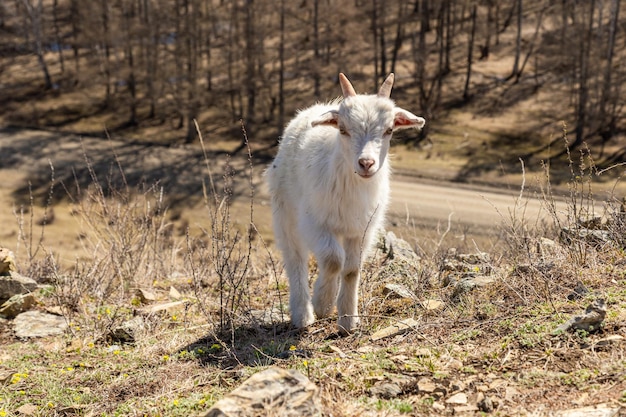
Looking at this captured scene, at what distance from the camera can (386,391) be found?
4324 millimetres

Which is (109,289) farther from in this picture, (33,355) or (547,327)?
(547,327)

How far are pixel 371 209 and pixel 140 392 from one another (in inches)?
99.8

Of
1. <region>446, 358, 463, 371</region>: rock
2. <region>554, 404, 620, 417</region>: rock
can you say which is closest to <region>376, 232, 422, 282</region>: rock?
<region>446, 358, 463, 371</region>: rock

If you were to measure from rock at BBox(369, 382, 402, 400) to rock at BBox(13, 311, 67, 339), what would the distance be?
399cm

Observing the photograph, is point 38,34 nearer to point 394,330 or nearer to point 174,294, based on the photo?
point 174,294

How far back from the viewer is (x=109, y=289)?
813 centimetres

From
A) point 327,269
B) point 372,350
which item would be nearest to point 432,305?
point 327,269

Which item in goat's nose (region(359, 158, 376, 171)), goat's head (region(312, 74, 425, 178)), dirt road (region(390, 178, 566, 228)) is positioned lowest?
dirt road (region(390, 178, 566, 228))

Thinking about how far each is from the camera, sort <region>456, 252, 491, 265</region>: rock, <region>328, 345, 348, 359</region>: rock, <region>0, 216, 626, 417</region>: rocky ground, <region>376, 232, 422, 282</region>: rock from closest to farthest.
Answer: <region>0, 216, 626, 417</region>: rocky ground → <region>328, 345, 348, 359</region>: rock → <region>376, 232, 422, 282</region>: rock → <region>456, 252, 491, 265</region>: rock

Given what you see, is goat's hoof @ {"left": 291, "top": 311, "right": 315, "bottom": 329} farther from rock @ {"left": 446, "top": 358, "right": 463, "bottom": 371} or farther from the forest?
the forest

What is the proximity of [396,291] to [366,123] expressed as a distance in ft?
6.14

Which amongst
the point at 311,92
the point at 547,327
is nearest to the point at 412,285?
the point at 547,327

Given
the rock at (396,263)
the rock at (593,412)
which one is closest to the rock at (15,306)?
the rock at (396,263)

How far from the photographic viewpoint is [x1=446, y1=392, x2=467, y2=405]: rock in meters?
4.06
